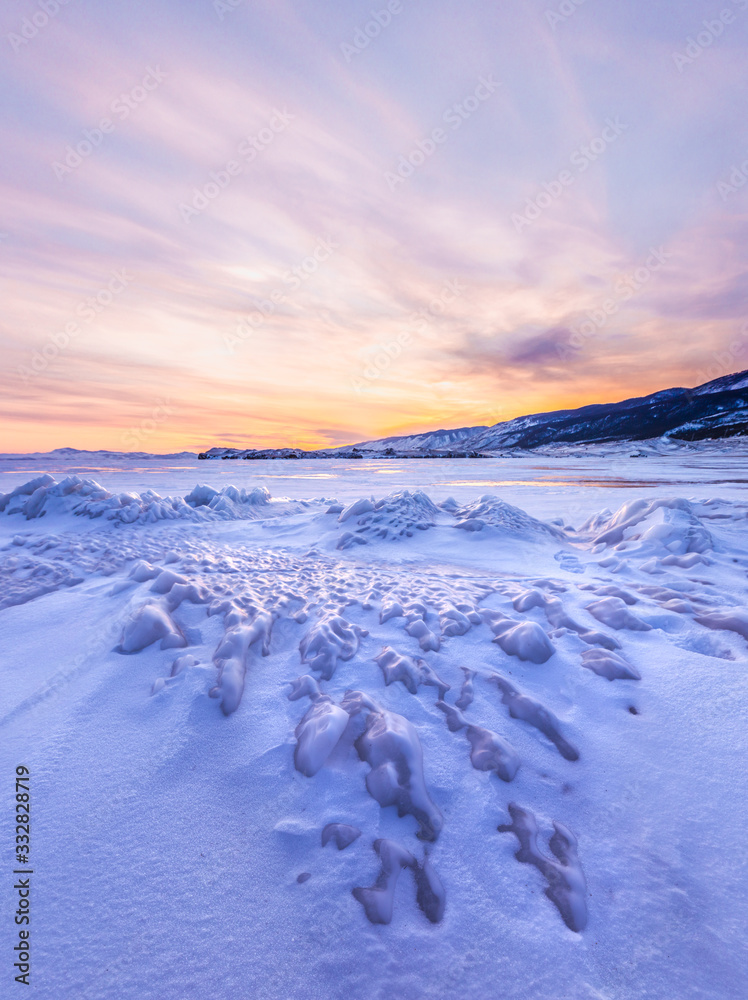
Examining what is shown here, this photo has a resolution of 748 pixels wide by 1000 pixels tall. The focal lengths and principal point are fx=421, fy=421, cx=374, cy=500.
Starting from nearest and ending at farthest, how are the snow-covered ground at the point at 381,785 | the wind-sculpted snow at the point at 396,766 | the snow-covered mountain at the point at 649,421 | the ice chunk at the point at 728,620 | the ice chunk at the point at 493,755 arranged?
1. the snow-covered ground at the point at 381,785
2. the wind-sculpted snow at the point at 396,766
3. the ice chunk at the point at 493,755
4. the ice chunk at the point at 728,620
5. the snow-covered mountain at the point at 649,421

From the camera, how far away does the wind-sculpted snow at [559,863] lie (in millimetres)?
1242

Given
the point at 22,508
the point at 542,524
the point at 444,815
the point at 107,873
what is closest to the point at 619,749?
the point at 444,815

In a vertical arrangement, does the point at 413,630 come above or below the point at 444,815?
above

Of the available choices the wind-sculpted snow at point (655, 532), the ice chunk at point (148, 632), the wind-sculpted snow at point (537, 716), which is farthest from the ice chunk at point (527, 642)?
the wind-sculpted snow at point (655, 532)

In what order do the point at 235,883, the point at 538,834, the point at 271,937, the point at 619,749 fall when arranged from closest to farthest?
the point at 271,937
the point at 235,883
the point at 538,834
the point at 619,749

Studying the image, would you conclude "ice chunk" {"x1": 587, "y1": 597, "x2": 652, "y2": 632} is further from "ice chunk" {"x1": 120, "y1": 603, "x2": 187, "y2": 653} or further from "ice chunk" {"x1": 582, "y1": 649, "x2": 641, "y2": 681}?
"ice chunk" {"x1": 120, "y1": 603, "x2": 187, "y2": 653}

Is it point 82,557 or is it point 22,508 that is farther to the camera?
point 22,508

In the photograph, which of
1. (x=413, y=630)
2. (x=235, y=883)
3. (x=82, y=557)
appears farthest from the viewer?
(x=82, y=557)

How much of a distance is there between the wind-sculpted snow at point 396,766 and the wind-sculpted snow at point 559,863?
27 centimetres

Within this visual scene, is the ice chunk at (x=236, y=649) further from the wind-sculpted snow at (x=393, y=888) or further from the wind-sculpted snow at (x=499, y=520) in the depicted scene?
the wind-sculpted snow at (x=499, y=520)

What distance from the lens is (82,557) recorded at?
4.42 metres

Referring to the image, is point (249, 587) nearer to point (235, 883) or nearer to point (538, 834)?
point (235, 883)

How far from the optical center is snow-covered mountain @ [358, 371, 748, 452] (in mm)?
106250

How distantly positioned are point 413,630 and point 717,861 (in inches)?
62.8
